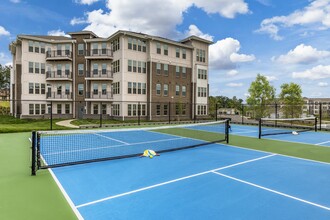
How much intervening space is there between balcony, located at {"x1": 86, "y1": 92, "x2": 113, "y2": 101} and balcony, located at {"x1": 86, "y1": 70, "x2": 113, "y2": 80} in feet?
7.42

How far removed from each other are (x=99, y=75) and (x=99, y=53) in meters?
3.17

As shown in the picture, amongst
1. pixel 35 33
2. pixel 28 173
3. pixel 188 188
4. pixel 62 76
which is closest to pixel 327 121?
pixel 188 188

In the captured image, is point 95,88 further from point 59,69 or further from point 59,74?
point 59,69

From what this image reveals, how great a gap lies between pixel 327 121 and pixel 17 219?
28.2m

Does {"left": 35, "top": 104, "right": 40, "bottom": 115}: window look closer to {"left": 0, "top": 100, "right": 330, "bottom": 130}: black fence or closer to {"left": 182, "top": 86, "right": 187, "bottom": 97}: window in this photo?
{"left": 0, "top": 100, "right": 330, "bottom": 130}: black fence

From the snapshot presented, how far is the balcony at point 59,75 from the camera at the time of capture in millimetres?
33625

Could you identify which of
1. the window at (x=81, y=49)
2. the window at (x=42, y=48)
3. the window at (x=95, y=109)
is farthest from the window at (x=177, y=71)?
the window at (x=42, y=48)

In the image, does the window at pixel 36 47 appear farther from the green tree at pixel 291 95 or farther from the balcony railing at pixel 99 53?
the green tree at pixel 291 95

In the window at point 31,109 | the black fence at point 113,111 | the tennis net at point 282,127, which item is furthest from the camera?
the window at point 31,109

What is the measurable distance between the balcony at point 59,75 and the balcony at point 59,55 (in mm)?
1945

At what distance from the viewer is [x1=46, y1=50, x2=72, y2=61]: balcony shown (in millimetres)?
33562

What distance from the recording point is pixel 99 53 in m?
32.6

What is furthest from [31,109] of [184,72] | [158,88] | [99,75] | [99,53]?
[184,72]

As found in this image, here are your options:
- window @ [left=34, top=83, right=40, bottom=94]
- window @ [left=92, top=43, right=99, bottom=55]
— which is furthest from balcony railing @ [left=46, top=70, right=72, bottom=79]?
window @ [left=92, top=43, right=99, bottom=55]
